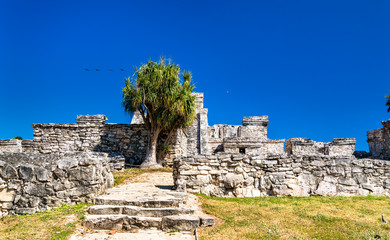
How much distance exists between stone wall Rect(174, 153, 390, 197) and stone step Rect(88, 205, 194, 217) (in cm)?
160

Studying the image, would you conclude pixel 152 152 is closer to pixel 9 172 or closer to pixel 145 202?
pixel 145 202

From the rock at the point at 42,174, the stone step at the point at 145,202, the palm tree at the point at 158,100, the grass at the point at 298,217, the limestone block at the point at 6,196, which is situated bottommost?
the grass at the point at 298,217

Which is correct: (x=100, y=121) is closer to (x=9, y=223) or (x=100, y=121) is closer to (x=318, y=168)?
(x=9, y=223)

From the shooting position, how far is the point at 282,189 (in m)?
6.89

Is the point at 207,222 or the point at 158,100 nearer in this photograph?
the point at 207,222

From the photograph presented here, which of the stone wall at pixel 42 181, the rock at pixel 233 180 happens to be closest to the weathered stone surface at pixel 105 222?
the stone wall at pixel 42 181

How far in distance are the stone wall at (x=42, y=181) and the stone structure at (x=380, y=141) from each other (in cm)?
1342

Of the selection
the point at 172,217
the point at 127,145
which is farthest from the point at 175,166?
the point at 127,145

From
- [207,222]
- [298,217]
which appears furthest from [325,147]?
[207,222]

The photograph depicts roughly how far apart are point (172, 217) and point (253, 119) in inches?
678

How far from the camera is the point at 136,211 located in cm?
493

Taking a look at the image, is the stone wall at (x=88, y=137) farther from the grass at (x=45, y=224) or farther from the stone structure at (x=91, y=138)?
the grass at (x=45, y=224)

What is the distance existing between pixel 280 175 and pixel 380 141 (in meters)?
9.17

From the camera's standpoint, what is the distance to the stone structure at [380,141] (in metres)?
11.9
